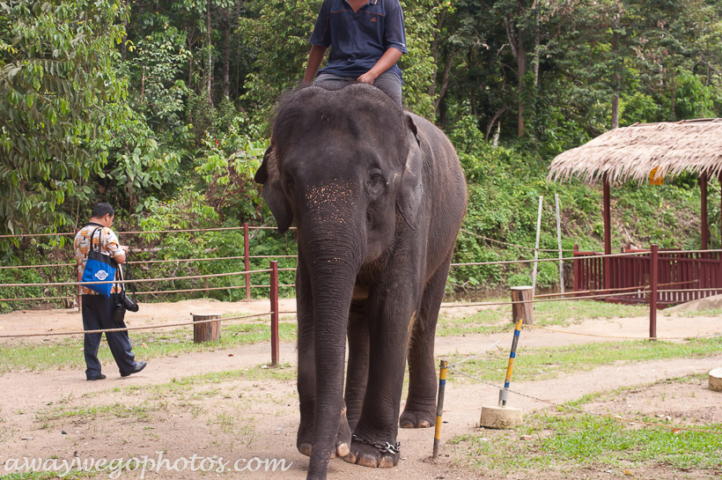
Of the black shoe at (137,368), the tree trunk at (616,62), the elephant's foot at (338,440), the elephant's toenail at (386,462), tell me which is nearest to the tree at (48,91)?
the black shoe at (137,368)

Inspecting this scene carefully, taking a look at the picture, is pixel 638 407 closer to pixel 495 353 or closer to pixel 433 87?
pixel 495 353

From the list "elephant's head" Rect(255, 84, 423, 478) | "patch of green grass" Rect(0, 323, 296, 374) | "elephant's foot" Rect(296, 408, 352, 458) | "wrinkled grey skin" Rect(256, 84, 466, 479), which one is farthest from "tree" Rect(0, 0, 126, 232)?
"elephant's foot" Rect(296, 408, 352, 458)

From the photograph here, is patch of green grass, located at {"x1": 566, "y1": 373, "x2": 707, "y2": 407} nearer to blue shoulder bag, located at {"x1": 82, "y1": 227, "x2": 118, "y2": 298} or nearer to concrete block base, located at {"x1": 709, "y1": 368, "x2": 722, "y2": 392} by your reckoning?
concrete block base, located at {"x1": 709, "y1": 368, "x2": 722, "y2": 392}

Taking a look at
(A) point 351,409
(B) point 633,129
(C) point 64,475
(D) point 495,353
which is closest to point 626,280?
(B) point 633,129

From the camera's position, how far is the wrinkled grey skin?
357 centimetres

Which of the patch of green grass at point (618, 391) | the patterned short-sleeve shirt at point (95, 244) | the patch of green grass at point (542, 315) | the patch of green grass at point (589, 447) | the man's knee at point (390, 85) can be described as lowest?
the patch of green grass at point (542, 315)

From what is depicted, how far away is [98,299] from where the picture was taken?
24.6 ft

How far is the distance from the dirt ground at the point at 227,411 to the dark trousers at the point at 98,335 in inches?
7.2

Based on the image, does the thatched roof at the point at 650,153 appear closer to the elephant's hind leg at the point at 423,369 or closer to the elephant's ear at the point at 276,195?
the elephant's hind leg at the point at 423,369

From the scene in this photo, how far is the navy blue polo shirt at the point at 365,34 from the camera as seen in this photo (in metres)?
4.71

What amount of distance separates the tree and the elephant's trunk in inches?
284

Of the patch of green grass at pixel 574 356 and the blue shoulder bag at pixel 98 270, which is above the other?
the blue shoulder bag at pixel 98 270

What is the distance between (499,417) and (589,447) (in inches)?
28.1

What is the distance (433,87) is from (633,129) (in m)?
7.62
